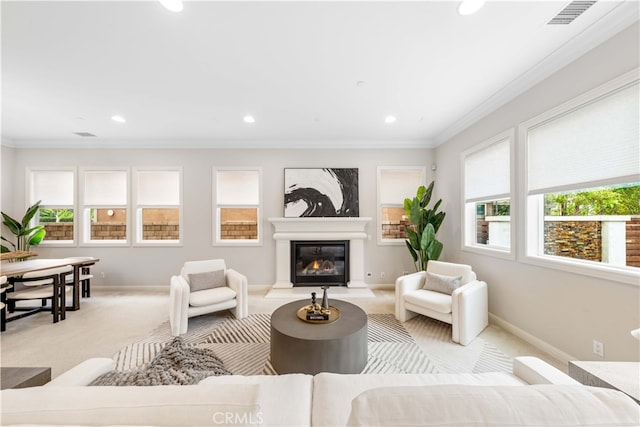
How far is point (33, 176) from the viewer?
4.68 m

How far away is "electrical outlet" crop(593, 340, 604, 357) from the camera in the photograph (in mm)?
2029

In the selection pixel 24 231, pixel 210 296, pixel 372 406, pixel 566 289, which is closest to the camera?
pixel 372 406

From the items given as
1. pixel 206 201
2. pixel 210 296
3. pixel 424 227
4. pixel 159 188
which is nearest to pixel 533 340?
pixel 424 227

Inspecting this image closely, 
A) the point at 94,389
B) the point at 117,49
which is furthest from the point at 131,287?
the point at 94,389

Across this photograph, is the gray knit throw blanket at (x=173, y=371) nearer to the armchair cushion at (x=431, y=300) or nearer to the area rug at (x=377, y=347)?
the area rug at (x=377, y=347)

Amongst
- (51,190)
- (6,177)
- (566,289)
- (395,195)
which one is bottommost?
(566,289)

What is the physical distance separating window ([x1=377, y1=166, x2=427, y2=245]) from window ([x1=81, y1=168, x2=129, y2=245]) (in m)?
4.89

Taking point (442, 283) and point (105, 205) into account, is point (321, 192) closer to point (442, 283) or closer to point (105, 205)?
point (442, 283)

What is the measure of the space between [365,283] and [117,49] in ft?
15.1

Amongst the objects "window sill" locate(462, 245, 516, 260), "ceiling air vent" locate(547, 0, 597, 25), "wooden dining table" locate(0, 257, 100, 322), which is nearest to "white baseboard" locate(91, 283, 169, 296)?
"wooden dining table" locate(0, 257, 100, 322)

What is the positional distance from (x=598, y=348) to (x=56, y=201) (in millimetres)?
7919

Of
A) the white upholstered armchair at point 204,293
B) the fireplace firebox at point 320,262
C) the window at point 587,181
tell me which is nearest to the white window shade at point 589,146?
the window at point 587,181

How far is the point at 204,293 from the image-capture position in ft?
10.5

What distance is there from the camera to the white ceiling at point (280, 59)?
1804mm
